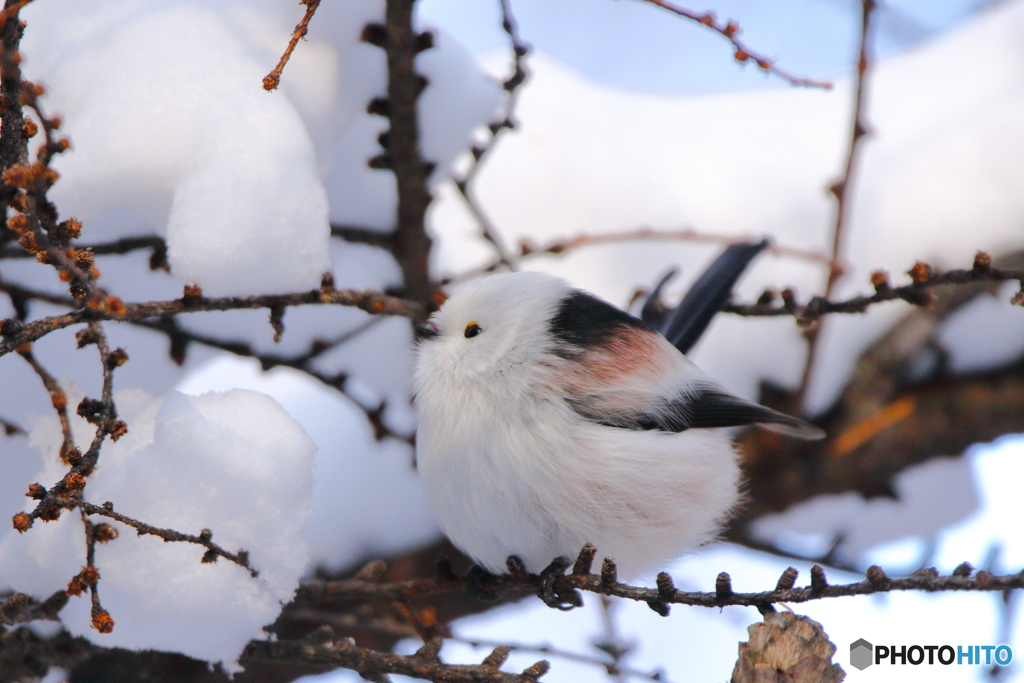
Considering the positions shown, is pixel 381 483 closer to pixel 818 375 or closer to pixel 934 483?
pixel 818 375

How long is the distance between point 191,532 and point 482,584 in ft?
2.03

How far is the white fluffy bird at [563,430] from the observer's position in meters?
1.34

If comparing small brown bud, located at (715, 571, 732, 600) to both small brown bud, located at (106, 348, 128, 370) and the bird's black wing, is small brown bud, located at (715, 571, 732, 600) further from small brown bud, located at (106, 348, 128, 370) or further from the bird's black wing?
small brown bud, located at (106, 348, 128, 370)

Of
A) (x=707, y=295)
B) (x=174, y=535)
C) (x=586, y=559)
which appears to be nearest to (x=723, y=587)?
(x=586, y=559)

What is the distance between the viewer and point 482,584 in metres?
1.60

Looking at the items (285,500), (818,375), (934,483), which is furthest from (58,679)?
(934,483)

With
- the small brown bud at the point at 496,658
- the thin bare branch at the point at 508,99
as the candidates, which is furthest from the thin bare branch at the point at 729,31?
the small brown bud at the point at 496,658

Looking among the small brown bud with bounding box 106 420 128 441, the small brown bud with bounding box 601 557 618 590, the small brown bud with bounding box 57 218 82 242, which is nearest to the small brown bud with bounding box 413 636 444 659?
the small brown bud with bounding box 601 557 618 590

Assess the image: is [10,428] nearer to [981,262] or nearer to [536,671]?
[536,671]

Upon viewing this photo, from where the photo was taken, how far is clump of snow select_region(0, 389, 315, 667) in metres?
1.19

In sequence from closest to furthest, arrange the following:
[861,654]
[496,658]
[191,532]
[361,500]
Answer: [496,658] < [191,532] < [861,654] < [361,500]

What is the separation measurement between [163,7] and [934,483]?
2.46m

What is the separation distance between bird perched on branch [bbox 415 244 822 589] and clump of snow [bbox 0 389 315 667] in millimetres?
294

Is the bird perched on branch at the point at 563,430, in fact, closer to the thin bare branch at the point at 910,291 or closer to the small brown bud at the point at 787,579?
the thin bare branch at the point at 910,291
